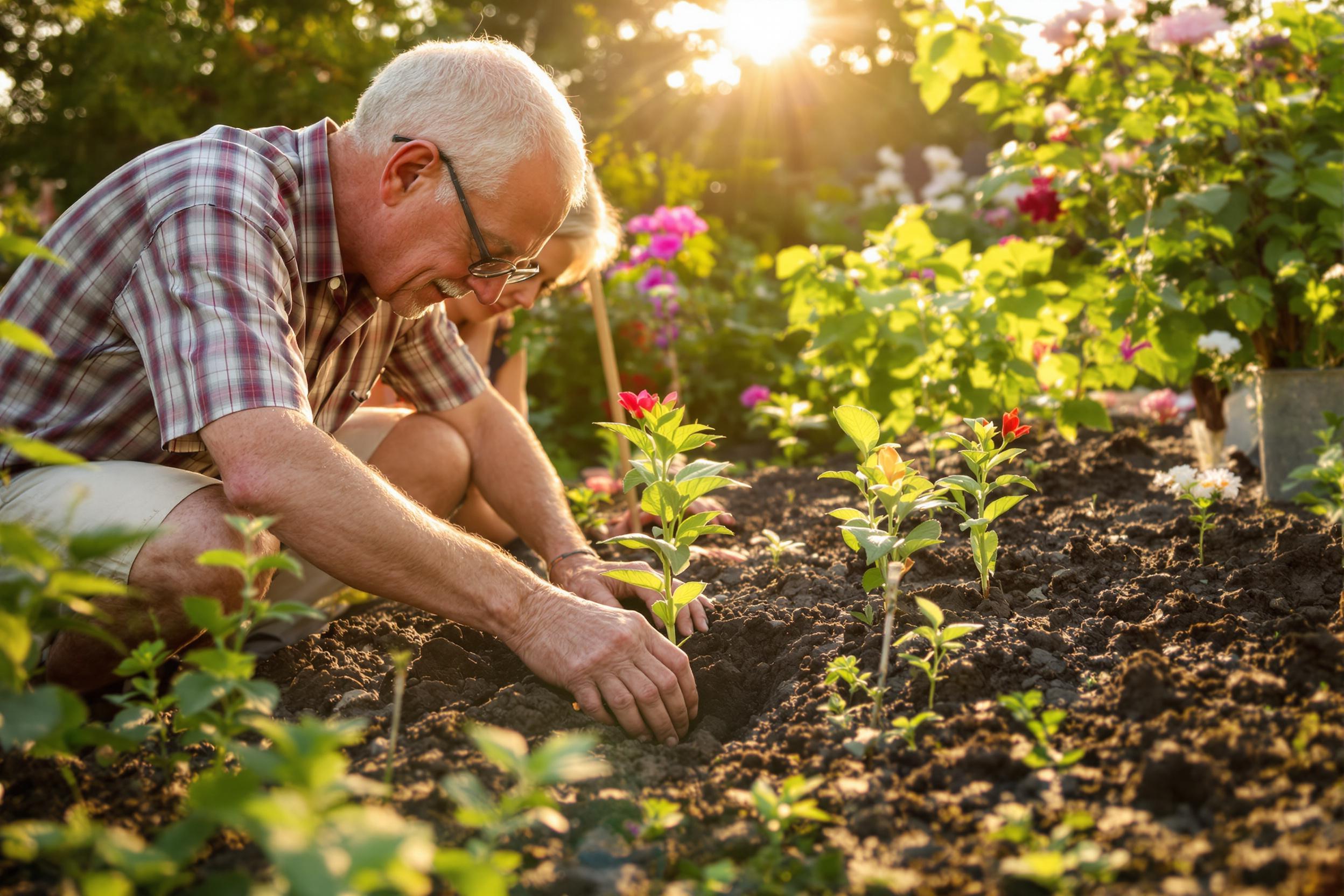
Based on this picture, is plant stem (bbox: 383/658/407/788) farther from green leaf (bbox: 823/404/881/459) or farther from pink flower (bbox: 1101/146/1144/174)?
pink flower (bbox: 1101/146/1144/174)

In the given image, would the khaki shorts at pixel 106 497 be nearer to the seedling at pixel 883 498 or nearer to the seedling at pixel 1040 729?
the seedling at pixel 883 498

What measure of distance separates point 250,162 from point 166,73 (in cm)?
665

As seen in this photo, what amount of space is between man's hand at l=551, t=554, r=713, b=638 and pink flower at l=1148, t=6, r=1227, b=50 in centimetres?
213

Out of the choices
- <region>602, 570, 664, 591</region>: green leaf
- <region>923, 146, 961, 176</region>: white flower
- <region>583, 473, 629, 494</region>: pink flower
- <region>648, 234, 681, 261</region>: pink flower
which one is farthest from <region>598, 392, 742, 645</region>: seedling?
<region>923, 146, 961, 176</region>: white flower

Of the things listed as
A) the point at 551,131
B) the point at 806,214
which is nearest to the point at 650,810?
the point at 551,131

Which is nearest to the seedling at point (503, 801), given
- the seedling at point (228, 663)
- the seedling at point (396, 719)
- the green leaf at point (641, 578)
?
the seedling at point (396, 719)

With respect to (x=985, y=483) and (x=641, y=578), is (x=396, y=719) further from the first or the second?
(x=985, y=483)

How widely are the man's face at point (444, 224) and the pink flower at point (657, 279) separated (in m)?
2.51

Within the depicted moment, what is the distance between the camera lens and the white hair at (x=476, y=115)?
5.86 feet

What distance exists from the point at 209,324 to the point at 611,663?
820mm

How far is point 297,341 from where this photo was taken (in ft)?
6.39

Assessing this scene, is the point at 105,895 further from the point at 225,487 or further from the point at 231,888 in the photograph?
the point at 225,487

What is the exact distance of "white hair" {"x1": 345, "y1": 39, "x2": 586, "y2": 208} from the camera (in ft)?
5.86

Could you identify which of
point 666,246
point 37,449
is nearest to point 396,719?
point 37,449
